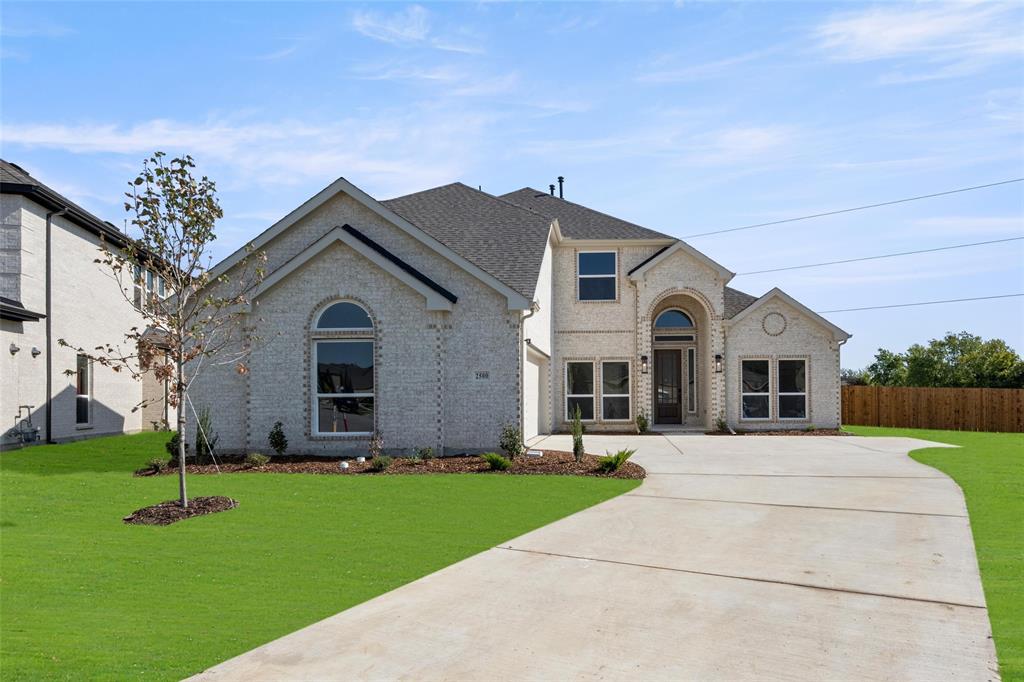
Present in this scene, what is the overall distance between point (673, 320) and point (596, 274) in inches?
140

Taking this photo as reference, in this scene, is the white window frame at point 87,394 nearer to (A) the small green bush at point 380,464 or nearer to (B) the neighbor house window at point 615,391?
(A) the small green bush at point 380,464

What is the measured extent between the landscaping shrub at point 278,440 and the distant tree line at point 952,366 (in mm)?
27360

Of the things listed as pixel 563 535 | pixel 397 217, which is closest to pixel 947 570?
pixel 563 535

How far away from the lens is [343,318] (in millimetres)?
17625

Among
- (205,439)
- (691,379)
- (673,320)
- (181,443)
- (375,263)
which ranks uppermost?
(375,263)

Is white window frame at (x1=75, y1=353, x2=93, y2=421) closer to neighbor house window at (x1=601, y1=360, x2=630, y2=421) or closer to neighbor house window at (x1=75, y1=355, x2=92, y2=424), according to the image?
neighbor house window at (x1=75, y1=355, x2=92, y2=424)

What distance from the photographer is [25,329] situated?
19156 millimetres

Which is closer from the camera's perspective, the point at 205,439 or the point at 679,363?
the point at 205,439

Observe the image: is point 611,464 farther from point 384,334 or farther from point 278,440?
point 278,440

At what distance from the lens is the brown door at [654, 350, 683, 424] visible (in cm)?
2698

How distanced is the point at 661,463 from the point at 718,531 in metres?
6.67

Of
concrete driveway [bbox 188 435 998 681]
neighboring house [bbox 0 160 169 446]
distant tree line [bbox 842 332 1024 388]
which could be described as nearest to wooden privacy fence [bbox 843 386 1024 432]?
distant tree line [bbox 842 332 1024 388]

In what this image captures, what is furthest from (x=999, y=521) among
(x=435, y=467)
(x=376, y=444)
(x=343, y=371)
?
(x=343, y=371)

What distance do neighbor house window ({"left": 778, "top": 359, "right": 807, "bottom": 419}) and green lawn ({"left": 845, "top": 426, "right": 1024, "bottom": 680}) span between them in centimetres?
479
